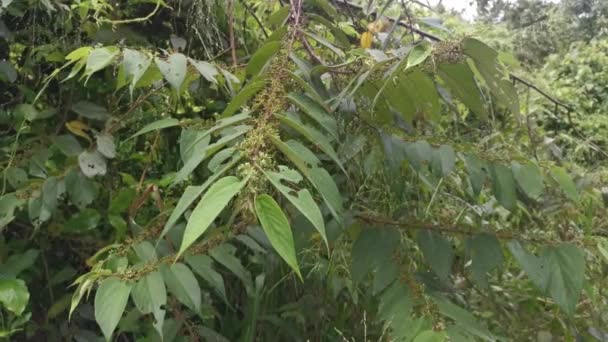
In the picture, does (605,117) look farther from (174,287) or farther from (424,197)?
(174,287)

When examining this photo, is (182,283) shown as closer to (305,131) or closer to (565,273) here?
(305,131)

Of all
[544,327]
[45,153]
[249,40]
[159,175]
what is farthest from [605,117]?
[45,153]

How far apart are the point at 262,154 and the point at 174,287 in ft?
1.03

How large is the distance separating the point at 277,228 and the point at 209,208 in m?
0.06

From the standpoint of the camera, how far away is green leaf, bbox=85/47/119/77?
862 millimetres

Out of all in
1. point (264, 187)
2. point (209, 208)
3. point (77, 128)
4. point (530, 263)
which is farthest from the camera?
point (77, 128)

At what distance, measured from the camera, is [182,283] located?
2.68ft

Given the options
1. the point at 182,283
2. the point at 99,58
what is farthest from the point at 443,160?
the point at 99,58

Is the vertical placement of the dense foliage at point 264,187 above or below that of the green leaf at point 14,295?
above

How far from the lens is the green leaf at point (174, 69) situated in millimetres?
876

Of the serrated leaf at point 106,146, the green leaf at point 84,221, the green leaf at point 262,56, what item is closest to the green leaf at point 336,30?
the green leaf at point 262,56

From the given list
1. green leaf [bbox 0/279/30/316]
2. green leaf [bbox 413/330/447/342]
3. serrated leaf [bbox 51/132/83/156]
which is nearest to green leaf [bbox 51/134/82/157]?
serrated leaf [bbox 51/132/83/156]

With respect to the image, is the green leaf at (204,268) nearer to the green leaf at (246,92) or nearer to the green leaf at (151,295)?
the green leaf at (151,295)

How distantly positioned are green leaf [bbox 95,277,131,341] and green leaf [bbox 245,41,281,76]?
1.15 feet
